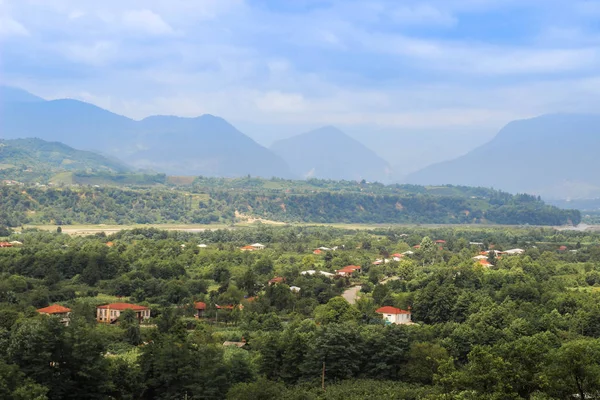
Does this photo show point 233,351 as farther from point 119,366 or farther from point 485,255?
point 485,255

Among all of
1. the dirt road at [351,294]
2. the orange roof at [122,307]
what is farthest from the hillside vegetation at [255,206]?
the orange roof at [122,307]

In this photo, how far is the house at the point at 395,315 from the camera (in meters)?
39.9

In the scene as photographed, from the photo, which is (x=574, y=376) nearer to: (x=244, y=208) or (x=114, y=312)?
(x=114, y=312)

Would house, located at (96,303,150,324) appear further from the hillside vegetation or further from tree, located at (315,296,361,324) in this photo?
the hillside vegetation

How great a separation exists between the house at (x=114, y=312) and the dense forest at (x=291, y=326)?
2.86ft

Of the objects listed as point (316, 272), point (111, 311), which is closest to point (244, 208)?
point (316, 272)

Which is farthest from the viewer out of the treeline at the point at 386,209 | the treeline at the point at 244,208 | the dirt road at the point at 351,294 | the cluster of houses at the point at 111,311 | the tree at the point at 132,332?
the treeline at the point at 386,209

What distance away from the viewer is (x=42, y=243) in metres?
61.6

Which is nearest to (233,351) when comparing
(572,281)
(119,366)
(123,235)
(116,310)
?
(119,366)

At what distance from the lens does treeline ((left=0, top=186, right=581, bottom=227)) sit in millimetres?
98312

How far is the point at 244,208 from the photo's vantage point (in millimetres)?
122875

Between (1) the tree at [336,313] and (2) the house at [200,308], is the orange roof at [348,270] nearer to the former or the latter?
(1) the tree at [336,313]

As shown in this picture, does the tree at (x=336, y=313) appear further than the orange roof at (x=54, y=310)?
Yes

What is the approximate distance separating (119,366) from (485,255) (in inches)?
1748
